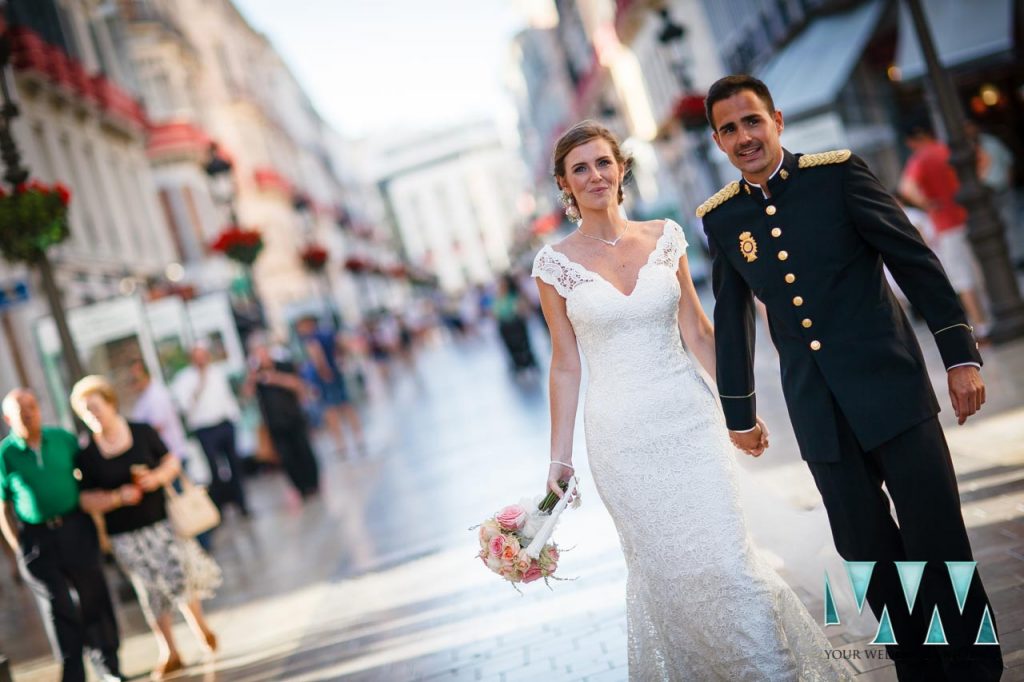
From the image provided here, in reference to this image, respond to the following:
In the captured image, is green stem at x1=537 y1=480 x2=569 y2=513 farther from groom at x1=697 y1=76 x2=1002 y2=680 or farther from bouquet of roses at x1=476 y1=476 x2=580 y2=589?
groom at x1=697 y1=76 x2=1002 y2=680

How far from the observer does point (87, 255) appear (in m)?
22.5

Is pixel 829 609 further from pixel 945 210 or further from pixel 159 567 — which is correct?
pixel 945 210

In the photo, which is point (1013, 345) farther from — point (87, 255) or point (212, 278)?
point (212, 278)

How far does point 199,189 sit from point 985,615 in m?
33.4

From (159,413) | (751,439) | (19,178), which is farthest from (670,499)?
(159,413)

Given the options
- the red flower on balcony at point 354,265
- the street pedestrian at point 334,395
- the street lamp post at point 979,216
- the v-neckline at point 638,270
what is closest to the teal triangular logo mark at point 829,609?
the v-neckline at point 638,270

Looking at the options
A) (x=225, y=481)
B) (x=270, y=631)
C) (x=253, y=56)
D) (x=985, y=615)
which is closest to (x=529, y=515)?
(x=985, y=615)

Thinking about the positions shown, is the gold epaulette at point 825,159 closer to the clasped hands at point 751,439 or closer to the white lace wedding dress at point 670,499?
the white lace wedding dress at point 670,499

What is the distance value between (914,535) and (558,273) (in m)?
1.61

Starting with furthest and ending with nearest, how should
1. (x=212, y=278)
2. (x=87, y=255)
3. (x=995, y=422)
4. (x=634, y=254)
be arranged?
(x=212, y=278)
(x=87, y=255)
(x=995, y=422)
(x=634, y=254)

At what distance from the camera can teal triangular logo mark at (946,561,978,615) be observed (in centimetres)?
345

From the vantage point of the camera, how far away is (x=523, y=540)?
406 cm

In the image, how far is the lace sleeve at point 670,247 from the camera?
426cm

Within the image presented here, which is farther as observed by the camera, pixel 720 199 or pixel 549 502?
pixel 549 502
